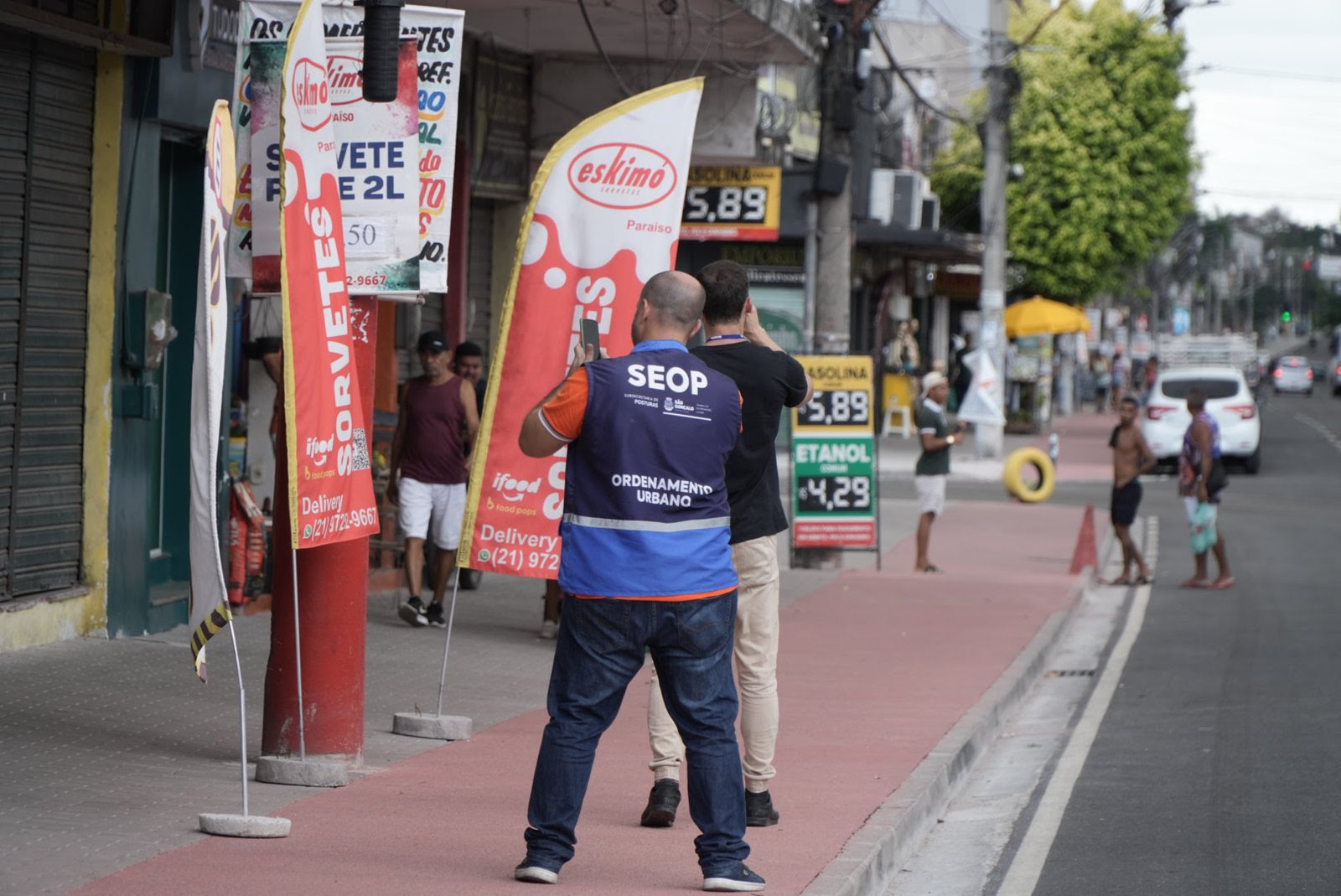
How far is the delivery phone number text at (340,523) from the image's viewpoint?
23.4 ft

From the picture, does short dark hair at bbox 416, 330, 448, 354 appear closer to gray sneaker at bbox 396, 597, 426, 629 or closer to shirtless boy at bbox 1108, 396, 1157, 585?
gray sneaker at bbox 396, 597, 426, 629

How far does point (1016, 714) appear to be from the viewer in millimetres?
10953

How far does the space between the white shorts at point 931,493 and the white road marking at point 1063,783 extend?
2766 millimetres

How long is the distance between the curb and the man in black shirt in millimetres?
489

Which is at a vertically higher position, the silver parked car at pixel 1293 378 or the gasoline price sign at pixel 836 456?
the silver parked car at pixel 1293 378

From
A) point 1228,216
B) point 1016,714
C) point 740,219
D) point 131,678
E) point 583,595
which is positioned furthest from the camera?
point 1228,216

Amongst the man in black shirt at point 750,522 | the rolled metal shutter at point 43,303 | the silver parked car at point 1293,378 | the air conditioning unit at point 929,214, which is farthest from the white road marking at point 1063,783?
the silver parked car at point 1293,378

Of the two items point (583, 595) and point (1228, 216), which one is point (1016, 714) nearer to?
point (583, 595)

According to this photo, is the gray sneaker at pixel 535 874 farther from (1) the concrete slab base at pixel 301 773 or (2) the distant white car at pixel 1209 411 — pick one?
(2) the distant white car at pixel 1209 411

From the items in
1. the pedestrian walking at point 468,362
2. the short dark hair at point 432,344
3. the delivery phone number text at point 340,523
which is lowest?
the delivery phone number text at point 340,523

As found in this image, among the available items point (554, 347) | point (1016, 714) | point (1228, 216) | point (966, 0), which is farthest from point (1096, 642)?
point (1228, 216)

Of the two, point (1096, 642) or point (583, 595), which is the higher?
point (583, 595)

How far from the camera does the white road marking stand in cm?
702

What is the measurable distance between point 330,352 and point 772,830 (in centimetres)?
253
